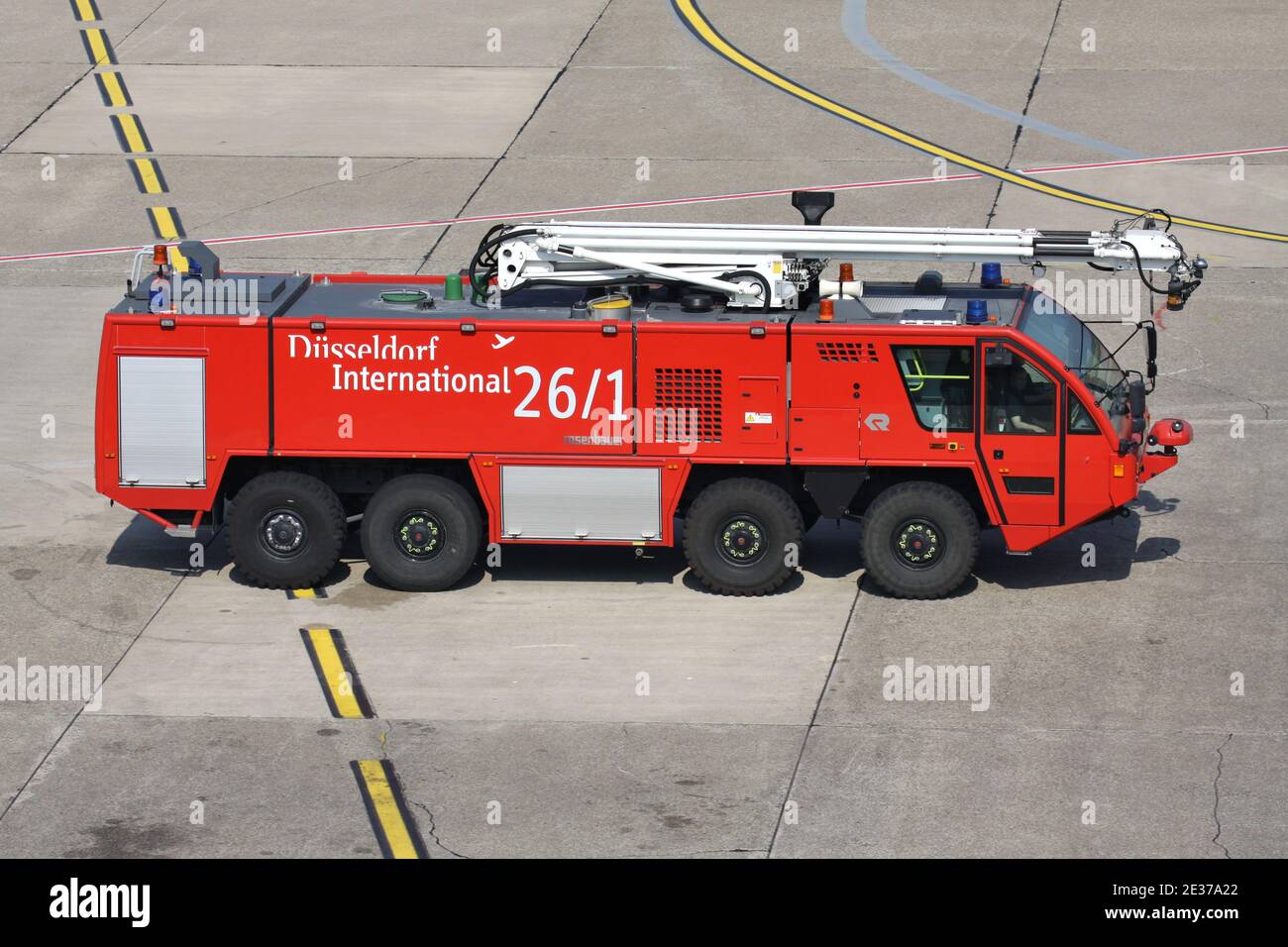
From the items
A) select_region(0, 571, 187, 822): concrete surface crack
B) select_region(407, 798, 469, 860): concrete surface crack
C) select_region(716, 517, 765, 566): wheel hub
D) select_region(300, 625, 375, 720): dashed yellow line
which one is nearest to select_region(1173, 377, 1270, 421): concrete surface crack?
select_region(716, 517, 765, 566): wheel hub

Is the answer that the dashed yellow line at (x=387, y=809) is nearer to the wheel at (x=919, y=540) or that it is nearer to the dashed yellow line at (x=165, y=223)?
the wheel at (x=919, y=540)

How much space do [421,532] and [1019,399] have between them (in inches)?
211


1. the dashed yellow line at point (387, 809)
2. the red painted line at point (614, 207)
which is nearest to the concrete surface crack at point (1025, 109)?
the red painted line at point (614, 207)

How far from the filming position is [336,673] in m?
15.8

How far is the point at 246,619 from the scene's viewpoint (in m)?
17.0

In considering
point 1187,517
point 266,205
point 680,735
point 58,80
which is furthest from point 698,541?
point 58,80

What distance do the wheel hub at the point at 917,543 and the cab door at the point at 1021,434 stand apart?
649 millimetres

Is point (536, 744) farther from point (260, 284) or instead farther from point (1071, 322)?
point (1071, 322)

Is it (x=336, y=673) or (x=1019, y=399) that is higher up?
(x=1019, y=399)

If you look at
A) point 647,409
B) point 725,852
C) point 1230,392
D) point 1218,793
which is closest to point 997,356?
point 647,409

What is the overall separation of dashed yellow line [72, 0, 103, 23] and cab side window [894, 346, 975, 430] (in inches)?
982

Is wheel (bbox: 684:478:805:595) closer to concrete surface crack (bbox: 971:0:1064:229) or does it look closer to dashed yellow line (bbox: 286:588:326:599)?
dashed yellow line (bbox: 286:588:326:599)

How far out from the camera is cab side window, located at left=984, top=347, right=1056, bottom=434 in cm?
1658

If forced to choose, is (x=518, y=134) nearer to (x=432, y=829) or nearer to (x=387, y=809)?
(x=387, y=809)
